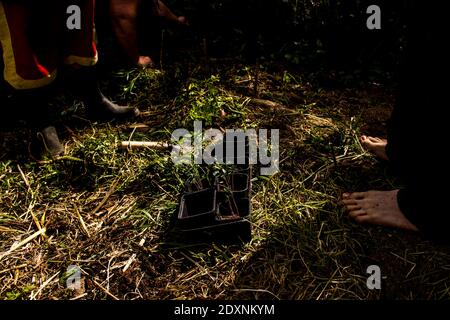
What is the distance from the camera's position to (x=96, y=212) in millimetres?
2510

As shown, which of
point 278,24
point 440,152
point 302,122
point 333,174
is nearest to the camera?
point 440,152

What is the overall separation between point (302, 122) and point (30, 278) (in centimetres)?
204

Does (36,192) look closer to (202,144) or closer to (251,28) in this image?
(202,144)

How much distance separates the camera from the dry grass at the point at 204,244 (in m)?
2.09

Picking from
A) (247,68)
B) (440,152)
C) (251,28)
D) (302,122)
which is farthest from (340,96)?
(440,152)

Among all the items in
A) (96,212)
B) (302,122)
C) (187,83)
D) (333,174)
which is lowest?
(96,212)

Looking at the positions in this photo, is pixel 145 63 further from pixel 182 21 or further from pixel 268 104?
pixel 268 104

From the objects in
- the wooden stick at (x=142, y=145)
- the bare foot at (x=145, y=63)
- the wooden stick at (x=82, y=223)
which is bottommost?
the wooden stick at (x=82, y=223)

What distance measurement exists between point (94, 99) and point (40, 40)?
0.70 m

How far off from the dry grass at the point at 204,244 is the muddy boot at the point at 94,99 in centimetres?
11

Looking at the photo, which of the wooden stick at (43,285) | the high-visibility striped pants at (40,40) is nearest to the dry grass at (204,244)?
the wooden stick at (43,285)

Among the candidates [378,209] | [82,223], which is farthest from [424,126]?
[82,223]

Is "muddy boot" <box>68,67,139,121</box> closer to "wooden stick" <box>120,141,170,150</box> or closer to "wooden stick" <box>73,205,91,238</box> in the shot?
"wooden stick" <box>120,141,170,150</box>

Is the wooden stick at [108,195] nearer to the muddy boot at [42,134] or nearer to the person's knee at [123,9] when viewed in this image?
the muddy boot at [42,134]
